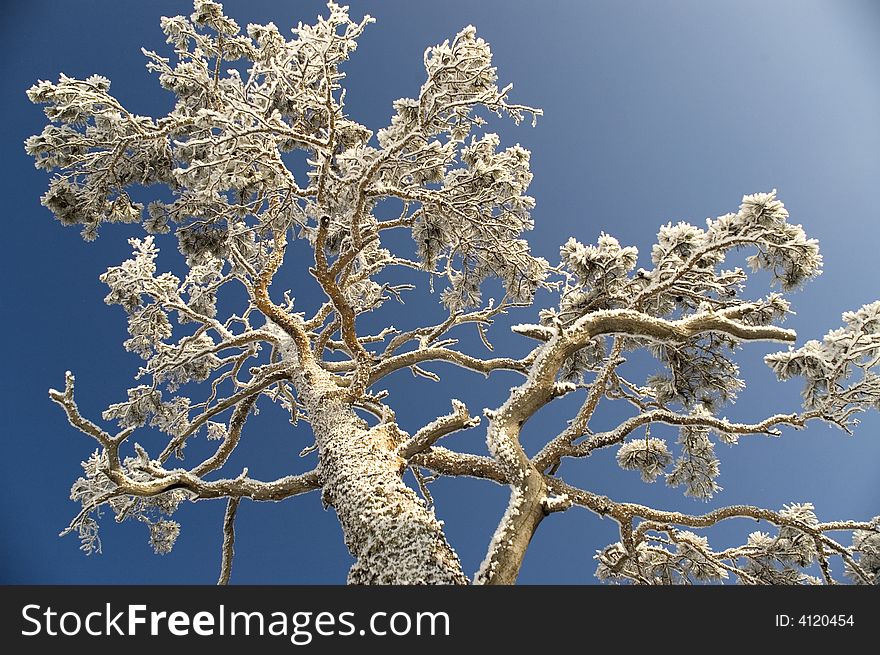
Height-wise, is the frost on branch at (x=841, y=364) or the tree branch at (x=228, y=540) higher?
the frost on branch at (x=841, y=364)

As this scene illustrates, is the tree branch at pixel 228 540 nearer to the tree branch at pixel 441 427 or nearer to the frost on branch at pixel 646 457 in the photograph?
the tree branch at pixel 441 427

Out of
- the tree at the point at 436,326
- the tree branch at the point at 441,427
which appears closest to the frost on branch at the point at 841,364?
the tree at the point at 436,326

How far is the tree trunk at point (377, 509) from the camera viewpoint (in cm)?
376

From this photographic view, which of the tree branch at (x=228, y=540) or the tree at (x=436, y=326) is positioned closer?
the tree at (x=436, y=326)

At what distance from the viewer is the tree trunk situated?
12.3 feet

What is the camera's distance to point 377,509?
4.26m

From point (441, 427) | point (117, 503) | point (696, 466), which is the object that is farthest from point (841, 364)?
point (117, 503)

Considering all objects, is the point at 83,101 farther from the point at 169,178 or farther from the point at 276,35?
the point at 276,35

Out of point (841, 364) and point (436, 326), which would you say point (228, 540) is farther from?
point (841, 364)

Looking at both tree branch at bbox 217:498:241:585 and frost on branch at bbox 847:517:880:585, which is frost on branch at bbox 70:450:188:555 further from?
frost on branch at bbox 847:517:880:585

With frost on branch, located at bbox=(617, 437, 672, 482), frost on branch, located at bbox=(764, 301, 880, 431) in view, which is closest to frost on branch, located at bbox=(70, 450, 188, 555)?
frost on branch, located at bbox=(617, 437, 672, 482)

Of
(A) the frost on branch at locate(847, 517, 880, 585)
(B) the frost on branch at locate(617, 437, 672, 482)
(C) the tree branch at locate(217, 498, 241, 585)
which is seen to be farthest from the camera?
(C) the tree branch at locate(217, 498, 241, 585)

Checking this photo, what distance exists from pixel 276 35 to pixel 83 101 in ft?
10.2

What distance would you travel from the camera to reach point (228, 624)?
345cm
